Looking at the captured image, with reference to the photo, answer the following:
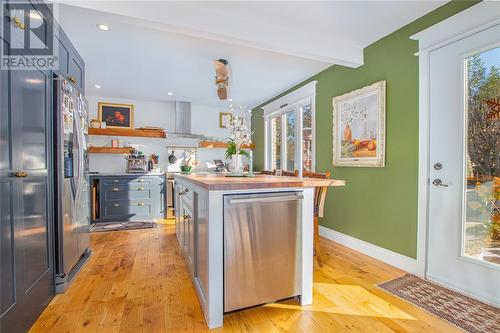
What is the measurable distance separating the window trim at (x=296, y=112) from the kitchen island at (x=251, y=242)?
1435 millimetres

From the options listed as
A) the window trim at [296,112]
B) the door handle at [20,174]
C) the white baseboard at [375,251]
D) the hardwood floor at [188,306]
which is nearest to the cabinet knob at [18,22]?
the door handle at [20,174]

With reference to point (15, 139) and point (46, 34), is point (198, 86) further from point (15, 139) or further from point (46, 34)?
point (15, 139)

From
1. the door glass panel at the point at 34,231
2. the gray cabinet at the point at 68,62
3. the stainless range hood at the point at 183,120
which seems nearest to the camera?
the door glass panel at the point at 34,231

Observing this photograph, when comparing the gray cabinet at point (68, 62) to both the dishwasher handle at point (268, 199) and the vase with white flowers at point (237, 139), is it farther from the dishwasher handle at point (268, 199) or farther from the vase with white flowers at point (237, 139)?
the dishwasher handle at point (268, 199)

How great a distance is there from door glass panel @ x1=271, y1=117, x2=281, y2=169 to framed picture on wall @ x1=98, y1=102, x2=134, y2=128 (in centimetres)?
310

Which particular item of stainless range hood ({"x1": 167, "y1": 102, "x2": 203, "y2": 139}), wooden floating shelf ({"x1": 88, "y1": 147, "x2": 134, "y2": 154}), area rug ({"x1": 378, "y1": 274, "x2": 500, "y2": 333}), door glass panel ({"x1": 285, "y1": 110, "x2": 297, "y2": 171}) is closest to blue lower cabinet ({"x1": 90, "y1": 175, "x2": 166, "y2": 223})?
wooden floating shelf ({"x1": 88, "y1": 147, "x2": 134, "y2": 154})

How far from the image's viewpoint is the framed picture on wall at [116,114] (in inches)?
199

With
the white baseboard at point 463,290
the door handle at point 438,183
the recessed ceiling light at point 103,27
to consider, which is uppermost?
the recessed ceiling light at point 103,27

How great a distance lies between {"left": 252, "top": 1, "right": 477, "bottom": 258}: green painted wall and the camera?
2439 millimetres

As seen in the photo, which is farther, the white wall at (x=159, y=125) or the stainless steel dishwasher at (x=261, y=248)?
the white wall at (x=159, y=125)

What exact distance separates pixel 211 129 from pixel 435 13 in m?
4.57

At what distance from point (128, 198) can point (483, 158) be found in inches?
198

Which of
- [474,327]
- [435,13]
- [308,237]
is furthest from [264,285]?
[435,13]

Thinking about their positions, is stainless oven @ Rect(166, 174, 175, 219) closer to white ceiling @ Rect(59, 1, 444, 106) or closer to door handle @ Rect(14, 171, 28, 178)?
white ceiling @ Rect(59, 1, 444, 106)
